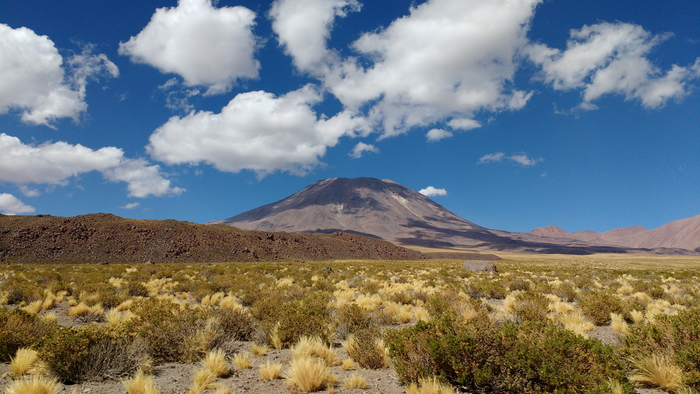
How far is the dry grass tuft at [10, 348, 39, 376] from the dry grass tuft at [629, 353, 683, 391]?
959cm

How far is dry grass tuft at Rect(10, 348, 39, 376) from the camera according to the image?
516cm

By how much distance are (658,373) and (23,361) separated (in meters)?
9.95

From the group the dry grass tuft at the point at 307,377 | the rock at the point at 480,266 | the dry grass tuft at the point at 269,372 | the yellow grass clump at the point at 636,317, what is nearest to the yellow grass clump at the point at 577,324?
the yellow grass clump at the point at 636,317

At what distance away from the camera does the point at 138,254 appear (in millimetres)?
49469

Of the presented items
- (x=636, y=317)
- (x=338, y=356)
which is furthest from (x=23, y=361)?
(x=636, y=317)

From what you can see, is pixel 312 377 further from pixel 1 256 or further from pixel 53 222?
pixel 53 222

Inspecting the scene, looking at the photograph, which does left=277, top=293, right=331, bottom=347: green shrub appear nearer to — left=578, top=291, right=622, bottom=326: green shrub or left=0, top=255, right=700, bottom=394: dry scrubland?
left=0, top=255, right=700, bottom=394: dry scrubland

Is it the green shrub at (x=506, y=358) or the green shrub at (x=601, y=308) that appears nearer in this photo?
the green shrub at (x=506, y=358)

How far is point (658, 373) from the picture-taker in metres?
4.88

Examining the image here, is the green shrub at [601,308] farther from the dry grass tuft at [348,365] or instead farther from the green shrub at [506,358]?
the dry grass tuft at [348,365]

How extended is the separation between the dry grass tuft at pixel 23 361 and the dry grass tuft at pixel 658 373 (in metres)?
9.59

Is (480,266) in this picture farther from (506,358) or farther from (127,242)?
(127,242)

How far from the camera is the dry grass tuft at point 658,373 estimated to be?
470cm

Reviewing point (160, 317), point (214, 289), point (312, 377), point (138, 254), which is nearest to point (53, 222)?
point (138, 254)
